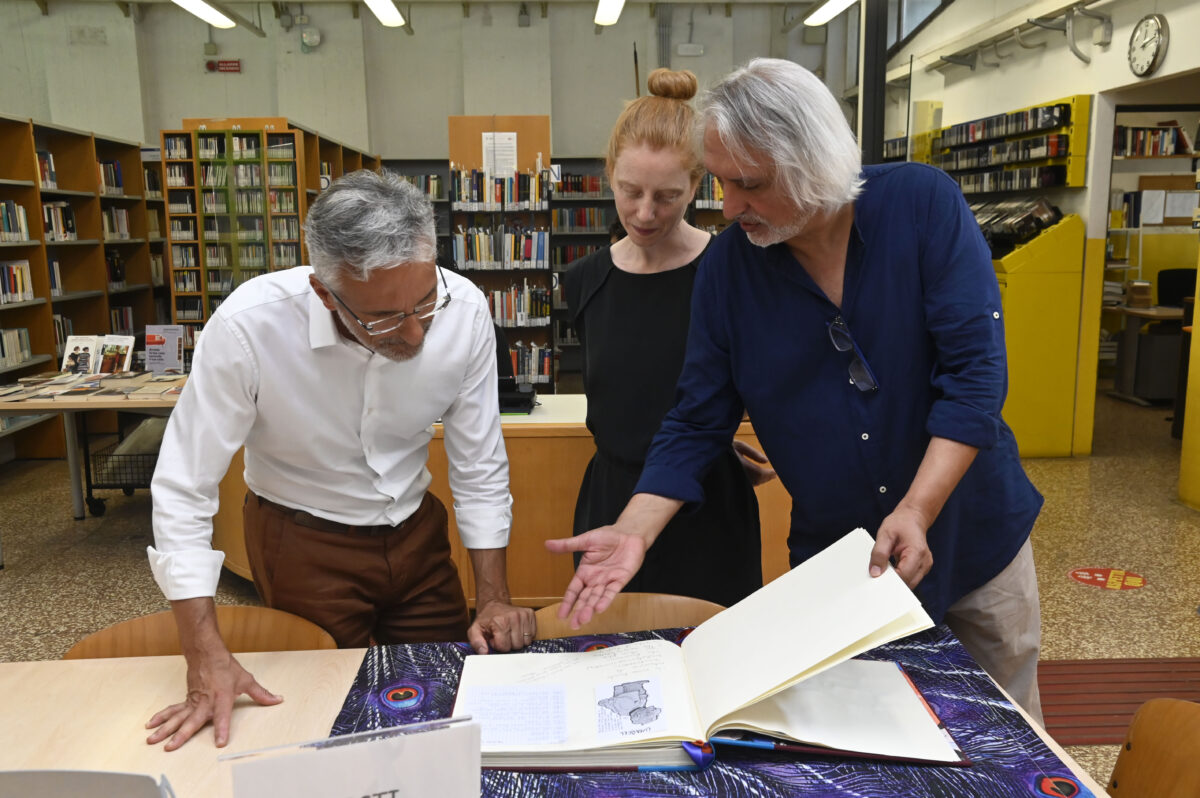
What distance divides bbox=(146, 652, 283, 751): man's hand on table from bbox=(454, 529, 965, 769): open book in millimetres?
319

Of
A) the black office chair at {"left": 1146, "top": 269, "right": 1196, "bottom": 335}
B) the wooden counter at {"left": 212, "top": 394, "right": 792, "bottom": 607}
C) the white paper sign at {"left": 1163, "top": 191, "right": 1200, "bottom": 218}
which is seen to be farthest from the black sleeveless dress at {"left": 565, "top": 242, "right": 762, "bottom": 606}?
the white paper sign at {"left": 1163, "top": 191, "right": 1200, "bottom": 218}

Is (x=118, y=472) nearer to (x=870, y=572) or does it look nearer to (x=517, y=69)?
(x=870, y=572)

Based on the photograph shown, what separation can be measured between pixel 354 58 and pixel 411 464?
1087 centimetres

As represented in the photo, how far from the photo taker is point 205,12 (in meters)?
9.07

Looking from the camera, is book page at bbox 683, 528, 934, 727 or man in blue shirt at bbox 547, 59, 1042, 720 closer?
book page at bbox 683, 528, 934, 727

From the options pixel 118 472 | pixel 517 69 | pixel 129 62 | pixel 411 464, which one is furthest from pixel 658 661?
pixel 129 62

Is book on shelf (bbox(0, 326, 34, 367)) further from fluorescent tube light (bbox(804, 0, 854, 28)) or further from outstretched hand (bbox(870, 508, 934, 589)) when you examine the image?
fluorescent tube light (bbox(804, 0, 854, 28))

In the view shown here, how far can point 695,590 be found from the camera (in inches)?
77.5

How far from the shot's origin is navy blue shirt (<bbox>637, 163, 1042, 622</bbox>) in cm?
138

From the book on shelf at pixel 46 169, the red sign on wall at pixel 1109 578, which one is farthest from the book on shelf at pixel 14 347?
the red sign on wall at pixel 1109 578

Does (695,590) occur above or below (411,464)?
below

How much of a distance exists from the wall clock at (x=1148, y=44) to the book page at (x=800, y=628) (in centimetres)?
573

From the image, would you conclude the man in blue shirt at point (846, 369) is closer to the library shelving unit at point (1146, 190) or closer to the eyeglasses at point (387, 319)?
the eyeglasses at point (387, 319)

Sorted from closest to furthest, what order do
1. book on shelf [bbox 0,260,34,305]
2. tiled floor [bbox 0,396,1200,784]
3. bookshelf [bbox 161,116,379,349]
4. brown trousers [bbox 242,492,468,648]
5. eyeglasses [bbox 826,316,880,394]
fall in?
eyeglasses [bbox 826,316,880,394] < brown trousers [bbox 242,492,468,648] < tiled floor [bbox 0,396,1200,784] < book on shelf [bbox 0,260,34,305] < bookshelf [bbox 161,116,379,349]
